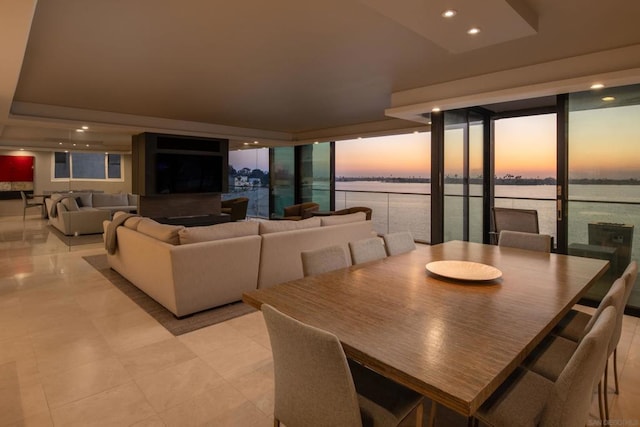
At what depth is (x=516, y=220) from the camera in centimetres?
413

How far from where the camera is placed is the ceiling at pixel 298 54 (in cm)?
243

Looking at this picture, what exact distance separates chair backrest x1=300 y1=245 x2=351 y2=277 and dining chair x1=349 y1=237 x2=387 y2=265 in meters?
0.13

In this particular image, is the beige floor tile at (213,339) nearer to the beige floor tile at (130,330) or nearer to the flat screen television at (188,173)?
the beige floor tile at (130,330)

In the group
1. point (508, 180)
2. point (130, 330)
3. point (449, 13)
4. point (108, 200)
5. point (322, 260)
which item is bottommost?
point (130, 330)

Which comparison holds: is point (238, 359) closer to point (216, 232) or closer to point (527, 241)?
point (216, 232)

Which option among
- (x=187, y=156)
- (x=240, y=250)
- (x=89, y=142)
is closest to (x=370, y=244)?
(x=240, y=250)

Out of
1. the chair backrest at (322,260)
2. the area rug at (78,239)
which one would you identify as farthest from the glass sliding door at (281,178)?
the chair backrest at (322,260)

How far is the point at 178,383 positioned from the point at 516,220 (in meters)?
3.80

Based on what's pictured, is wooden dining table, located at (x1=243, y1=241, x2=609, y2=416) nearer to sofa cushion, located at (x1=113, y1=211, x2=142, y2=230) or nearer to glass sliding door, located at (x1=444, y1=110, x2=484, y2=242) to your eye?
glass sliding door, located at (x1=444, y1=110, x2=484, y2=242)

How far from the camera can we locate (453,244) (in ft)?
10.5

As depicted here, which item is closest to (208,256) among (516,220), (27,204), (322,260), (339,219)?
(322,260)

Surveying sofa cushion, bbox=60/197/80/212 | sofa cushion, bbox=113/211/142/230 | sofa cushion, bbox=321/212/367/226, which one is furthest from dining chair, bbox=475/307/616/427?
sofa cushion, bbox=60/197/80/212

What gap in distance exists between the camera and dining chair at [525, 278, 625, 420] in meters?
1.52

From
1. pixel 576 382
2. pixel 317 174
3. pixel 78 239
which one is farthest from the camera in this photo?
pixel 317 174
